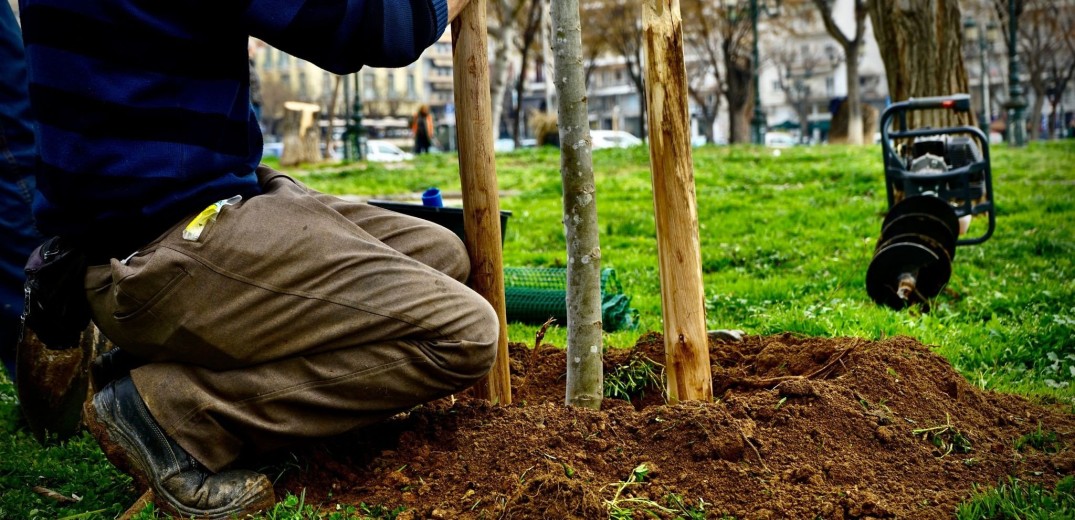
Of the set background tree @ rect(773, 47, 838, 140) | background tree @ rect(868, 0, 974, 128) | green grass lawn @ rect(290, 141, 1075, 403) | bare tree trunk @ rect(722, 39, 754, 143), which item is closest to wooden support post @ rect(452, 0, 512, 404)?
green grass lawn @ rect(290, 141, 1075, 403)

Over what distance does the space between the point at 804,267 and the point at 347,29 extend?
5.19m

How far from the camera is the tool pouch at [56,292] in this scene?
2742 millimetres

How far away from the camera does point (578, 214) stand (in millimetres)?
3100

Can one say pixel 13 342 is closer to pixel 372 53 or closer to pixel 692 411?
pixel 372 53

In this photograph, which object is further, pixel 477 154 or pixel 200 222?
pixel 477 154

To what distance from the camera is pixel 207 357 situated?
2.68 metres

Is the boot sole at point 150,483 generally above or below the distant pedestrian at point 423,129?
below

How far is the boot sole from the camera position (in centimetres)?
273

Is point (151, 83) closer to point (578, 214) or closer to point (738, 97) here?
Answer: point (578, 214)

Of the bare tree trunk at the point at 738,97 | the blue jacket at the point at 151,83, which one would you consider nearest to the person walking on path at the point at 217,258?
the blue jacket at the point at 151,83

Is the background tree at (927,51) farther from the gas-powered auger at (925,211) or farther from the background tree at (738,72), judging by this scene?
the background tree at (738,72)

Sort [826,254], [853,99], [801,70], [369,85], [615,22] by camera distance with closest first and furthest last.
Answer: [826,254]
[853,99]
[615,22]
[801,70]
[369,85]

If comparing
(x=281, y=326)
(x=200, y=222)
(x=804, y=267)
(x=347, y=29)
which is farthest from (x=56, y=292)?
(x=804, y=267)

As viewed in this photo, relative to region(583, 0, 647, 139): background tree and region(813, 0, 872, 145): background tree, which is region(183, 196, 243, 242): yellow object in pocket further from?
region(583, 0, 647, 139): background tree
